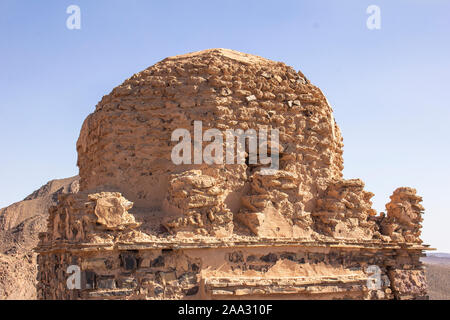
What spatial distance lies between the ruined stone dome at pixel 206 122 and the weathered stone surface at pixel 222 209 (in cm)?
2

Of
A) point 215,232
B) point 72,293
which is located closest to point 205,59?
point 215,232

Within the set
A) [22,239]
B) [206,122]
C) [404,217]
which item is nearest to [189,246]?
[206,122]

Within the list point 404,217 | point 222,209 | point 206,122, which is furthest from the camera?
point 404,217

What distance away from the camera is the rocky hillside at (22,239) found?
21.4 meters

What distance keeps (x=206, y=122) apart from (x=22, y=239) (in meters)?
26.1

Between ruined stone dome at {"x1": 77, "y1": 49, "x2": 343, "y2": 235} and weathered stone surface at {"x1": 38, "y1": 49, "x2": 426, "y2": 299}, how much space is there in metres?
0.02

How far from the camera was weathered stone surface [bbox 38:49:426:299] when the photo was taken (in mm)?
6633

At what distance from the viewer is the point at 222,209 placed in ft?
23.8

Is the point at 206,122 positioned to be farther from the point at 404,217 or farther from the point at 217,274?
the point at 404,217

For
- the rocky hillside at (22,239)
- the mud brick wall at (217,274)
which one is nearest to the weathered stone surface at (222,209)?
the mud brick wall at (217,274)

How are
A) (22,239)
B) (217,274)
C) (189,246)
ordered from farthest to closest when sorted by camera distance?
1. (22,239)
2. (217,274)
3. (189,246)

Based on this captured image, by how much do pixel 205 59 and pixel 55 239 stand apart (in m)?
3.76

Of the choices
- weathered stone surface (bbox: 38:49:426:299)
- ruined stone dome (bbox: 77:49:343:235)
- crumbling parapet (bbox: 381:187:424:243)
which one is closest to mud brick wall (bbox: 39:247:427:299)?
weathered stone surface (bbox: 38:49:426:299)
